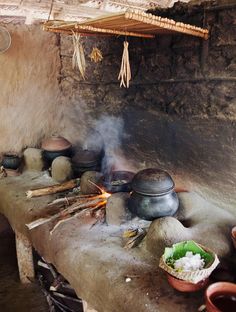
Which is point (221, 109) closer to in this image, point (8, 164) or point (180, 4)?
point (180, 4)

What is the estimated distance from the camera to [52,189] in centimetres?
475

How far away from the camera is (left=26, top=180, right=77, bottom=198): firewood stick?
464cm

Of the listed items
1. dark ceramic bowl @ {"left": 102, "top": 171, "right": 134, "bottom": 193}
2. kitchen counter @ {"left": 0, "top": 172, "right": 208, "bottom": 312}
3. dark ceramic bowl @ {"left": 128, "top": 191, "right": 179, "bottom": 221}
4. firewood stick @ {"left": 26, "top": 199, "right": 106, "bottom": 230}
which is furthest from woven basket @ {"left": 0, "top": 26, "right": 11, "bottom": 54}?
dark ceramic bowl @ {"left": 128, "top": 191, "right": 179, "bottom": 221}

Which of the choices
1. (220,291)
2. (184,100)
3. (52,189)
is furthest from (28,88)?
(220,291)

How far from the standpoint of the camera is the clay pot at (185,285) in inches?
101

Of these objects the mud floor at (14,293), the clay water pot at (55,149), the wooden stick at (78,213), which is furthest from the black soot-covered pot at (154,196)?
the clay water pot at (55,149)

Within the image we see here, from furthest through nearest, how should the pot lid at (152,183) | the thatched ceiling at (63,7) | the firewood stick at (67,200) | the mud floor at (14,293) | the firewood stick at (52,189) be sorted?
1. the firewood stick at (52,189)
2. the thatched ceiling at (63,7)
3. the firewood stick at (67,200)
4. the mud floor at (14,293)
5. the pot lid at (152,183)

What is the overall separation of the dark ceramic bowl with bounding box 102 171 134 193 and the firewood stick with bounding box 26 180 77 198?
2.24 feet

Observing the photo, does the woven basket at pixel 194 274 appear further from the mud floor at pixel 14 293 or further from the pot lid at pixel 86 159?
the pot lid at pixel 86 159

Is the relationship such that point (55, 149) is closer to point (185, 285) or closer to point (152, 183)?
point (152, 183)

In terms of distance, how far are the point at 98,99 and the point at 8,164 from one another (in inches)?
75.9

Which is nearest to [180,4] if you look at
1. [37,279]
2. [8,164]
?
[8,164]

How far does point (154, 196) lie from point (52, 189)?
1.85 metres

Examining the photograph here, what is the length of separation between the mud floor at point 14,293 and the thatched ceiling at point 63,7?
3814mm
